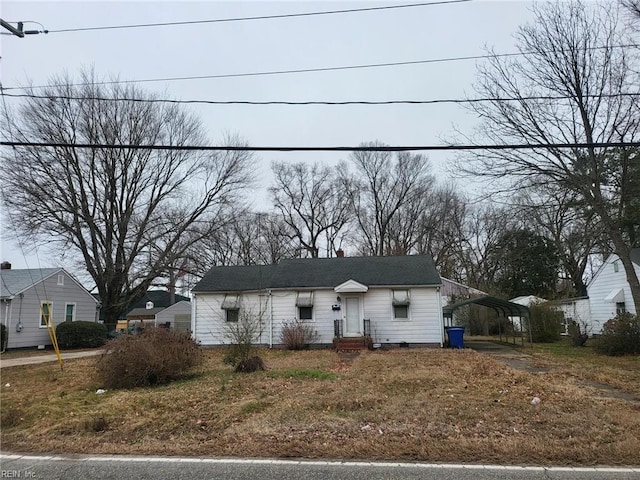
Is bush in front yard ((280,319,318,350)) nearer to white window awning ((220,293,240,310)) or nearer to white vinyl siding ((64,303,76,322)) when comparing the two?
white window awning ((220,293,240,310))

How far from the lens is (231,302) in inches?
872

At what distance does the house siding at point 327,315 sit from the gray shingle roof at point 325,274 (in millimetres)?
409

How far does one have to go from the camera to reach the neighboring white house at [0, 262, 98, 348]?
22391 mm

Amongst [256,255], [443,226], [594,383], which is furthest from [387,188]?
[594,383]

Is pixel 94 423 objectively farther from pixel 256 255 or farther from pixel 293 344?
pixel 256 255

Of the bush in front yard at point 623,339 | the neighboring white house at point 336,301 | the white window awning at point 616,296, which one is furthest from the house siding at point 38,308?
the white window awning at point 616,296

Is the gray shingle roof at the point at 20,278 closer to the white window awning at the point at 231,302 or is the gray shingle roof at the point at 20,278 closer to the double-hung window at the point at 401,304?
the white window awning at the point at 231,302

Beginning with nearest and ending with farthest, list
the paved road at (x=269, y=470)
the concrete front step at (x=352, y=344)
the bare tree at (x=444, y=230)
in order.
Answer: the paved road at (x=269, y=470)
the concrete front step at (x=352, y=344)
the bare tree at (x=444, y=230)

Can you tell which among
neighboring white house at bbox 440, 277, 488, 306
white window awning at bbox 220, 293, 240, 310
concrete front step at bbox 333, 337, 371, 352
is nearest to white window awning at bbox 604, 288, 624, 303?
neighboring white house at bbox 440, 277, 488, 306

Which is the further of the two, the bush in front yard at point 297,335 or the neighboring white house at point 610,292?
the neighboring white house at point 610,292

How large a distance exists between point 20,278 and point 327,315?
55.8ft

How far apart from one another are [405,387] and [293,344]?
1172 cm

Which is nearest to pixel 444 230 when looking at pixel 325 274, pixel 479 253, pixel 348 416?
pixel 479 253

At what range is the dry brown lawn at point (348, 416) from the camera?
17.6ft
